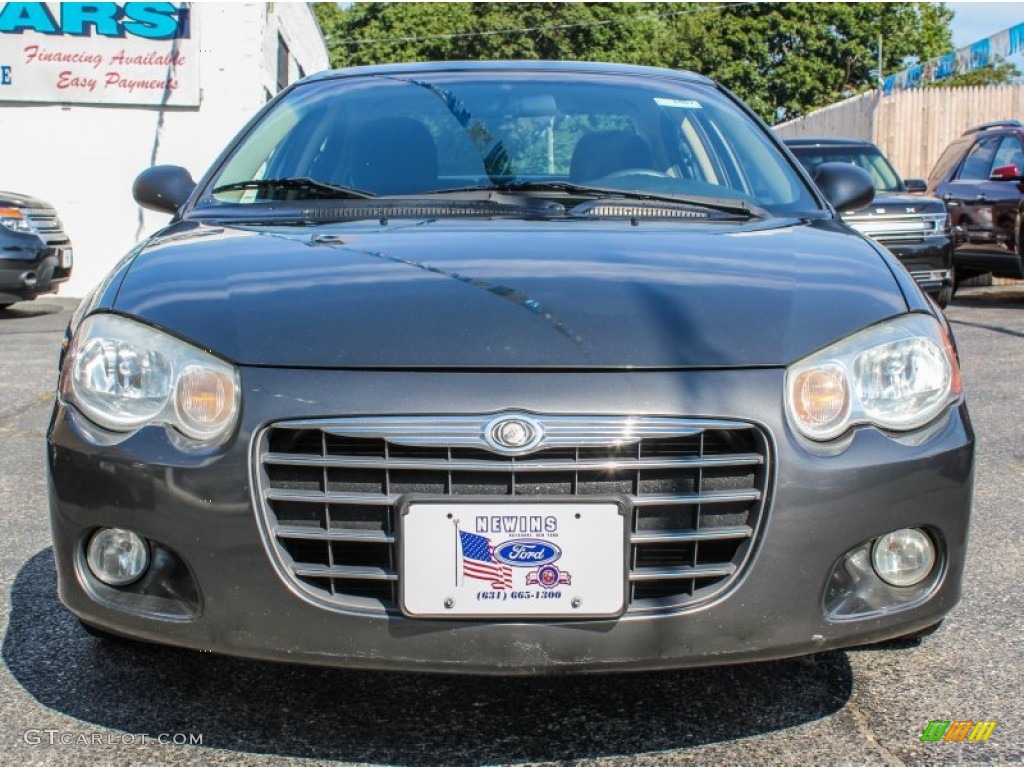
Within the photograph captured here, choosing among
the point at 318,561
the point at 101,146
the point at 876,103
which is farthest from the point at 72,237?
the point at 318,561

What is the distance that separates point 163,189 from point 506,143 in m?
0.99

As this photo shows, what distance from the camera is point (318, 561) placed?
7.27 feet

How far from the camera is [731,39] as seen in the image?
4512 cm

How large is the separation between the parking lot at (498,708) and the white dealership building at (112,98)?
1185cm

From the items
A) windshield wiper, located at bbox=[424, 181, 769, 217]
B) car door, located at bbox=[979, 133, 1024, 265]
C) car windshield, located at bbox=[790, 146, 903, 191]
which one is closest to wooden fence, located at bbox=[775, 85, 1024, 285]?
car door, located at bbox=[979, 133, 1024, 265]

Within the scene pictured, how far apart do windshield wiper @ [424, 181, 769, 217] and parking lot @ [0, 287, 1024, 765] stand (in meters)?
1.13

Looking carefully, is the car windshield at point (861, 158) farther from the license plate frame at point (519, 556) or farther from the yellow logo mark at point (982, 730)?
the license plate frame at point (519, 556)

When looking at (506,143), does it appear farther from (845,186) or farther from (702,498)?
(702,498)

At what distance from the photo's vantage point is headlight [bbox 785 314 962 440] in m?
2.24

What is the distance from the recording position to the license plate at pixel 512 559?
2102mm

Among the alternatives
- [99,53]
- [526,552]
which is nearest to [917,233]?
[99,53]

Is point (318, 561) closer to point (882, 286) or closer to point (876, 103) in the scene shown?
point (882, 286)

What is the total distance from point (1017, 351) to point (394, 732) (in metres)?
7.20

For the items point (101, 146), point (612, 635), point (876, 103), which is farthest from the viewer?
point (876, 103)
